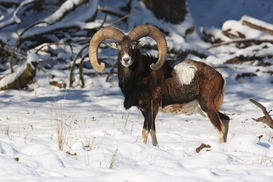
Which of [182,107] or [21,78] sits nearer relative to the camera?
[182,107]

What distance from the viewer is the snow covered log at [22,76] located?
9.60 metres

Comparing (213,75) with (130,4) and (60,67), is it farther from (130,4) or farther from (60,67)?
(130,4)

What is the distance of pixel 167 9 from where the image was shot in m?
14.7

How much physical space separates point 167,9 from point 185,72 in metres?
9.90

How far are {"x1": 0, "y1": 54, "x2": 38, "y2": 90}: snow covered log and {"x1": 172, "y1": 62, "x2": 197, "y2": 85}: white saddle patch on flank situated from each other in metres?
5.55

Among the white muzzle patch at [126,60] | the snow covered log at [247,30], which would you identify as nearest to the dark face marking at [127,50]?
the white muzzle patch at [126,60]

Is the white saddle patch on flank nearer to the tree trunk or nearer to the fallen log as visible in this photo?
the fallen log

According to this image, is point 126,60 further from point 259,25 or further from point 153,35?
point 259,25

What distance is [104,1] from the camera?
70.9ft

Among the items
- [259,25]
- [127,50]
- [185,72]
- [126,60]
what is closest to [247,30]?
[259,25]

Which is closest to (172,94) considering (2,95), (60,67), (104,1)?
(2,95)

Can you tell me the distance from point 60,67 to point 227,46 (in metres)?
7.65

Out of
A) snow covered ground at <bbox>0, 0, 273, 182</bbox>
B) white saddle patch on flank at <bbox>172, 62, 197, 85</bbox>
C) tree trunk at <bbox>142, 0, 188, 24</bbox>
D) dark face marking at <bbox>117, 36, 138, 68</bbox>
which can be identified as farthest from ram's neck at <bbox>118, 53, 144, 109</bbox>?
tree trunk at <bbox>142, 0, 188, 24</bbox>

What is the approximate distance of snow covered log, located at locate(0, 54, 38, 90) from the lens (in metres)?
9.60
